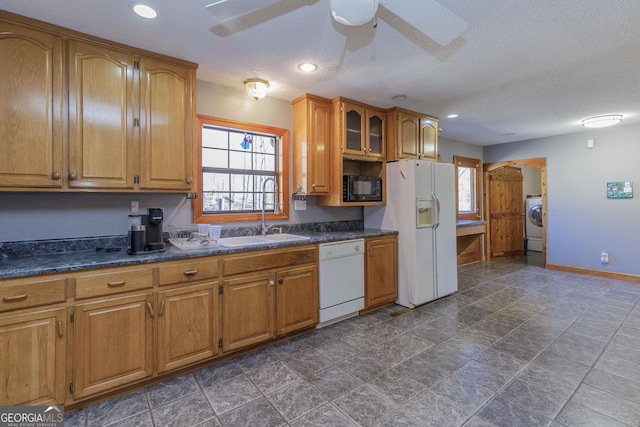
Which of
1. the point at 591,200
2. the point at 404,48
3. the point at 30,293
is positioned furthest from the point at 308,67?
the point at 591,200

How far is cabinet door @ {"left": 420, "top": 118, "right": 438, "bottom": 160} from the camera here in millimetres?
3994

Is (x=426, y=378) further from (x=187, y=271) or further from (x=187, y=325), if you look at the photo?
(x=187, y=271)

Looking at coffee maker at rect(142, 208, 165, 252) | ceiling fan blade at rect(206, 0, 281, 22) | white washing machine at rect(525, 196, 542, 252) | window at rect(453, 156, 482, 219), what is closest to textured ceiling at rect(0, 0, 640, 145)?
ceiling fan blade at rect(206, 0, 281, 22)

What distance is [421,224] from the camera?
3.53 meters

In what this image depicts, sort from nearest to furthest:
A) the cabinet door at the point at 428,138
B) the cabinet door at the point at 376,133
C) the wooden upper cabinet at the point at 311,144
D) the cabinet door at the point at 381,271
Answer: the wooden upper cabinet at the point at 311,144, the cabinet door at the point at 381,271, the cabinet door at the point at 376,133, the cabinet door at the point at 428,138

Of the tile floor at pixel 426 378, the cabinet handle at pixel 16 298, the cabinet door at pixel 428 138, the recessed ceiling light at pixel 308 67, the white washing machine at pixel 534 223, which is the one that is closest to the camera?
the cabinet handle at pixel 16 298

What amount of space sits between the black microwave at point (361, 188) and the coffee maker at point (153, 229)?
6.13 ft

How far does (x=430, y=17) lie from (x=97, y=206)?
2693 millimetres

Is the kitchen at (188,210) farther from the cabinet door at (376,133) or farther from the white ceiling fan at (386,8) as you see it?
the white ceiling fan at (386,8)

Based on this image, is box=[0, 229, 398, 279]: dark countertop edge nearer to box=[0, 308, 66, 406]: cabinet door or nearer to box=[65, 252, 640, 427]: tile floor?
box=[0, 308, 66, 406]: cabinet door

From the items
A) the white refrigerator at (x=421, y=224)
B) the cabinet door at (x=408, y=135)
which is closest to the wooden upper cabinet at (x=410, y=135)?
the cabinet door at (x=408, y=135)

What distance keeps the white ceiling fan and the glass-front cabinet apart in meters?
1.45

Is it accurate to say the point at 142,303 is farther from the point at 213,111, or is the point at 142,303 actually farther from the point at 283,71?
the point at 283,71

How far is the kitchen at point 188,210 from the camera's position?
213 cm
